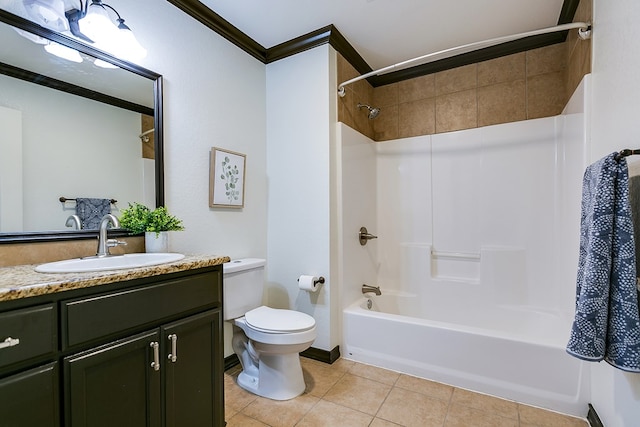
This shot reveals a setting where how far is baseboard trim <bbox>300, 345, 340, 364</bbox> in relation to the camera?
2.15m

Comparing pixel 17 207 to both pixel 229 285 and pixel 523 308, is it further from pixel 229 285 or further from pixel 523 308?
pixel 523 308

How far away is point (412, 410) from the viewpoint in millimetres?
1634

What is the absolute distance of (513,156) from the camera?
7.82 feet

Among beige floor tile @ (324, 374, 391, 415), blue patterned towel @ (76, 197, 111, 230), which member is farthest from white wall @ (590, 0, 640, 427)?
blue patterned towel @ (76, 197, 111, 230)

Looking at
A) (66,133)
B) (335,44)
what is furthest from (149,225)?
(335,44)

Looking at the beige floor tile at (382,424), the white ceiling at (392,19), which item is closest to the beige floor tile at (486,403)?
the beige floor tile at (382,424)

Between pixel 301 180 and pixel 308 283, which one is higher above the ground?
pixel 301 180

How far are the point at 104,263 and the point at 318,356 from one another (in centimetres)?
155

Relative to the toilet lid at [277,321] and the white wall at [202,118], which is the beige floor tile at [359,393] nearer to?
the toilet lid at [277,321]

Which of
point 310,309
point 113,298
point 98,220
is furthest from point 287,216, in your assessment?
point 113,298

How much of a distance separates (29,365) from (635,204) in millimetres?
2006

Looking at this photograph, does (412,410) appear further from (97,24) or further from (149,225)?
(97,24)

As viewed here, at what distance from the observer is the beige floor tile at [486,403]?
5.24ft

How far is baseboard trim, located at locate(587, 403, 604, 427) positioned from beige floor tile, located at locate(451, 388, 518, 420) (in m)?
0.32
